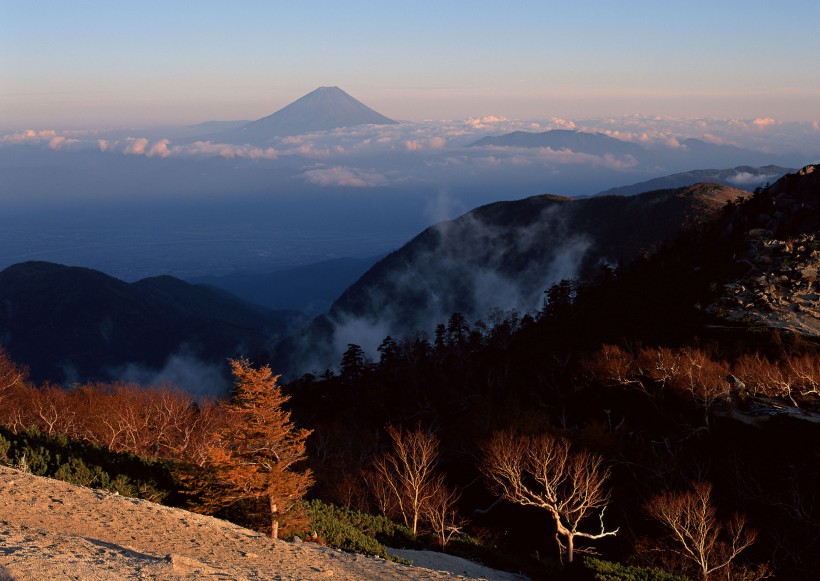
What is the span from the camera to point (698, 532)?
2378 centimetres

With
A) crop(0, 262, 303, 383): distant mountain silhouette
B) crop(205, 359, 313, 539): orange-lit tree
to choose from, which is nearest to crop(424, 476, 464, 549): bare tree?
crop(205, 359, 313, 539): orange-lit tree

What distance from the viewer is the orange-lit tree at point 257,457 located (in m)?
18.1

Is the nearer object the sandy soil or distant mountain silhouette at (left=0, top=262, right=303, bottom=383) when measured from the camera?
the sandy soil

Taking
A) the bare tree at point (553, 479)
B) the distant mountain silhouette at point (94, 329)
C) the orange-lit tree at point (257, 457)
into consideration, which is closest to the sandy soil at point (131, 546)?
the orange-lit tree at point (257, 457)

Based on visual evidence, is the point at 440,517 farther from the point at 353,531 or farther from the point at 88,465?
the point at 88,465

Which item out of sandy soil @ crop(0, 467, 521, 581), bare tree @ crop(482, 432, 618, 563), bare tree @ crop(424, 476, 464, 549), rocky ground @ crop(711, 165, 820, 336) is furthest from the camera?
rocky ground @ crop(711, 165, 820, 336)

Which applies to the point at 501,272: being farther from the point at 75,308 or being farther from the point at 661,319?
the point at 75,308

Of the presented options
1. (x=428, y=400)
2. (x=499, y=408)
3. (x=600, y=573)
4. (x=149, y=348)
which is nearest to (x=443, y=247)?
(x=149, y=348)

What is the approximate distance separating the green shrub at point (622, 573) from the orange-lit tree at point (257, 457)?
9.43 meters

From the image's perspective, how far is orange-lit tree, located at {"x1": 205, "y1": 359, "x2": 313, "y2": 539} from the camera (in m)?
18.1

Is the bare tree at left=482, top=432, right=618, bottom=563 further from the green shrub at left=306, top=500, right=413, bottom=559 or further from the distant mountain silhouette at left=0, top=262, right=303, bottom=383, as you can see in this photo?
the distant mountain silhouette at left=0, top=262, right=303, bottom=383

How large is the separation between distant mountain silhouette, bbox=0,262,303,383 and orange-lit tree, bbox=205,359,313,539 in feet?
480

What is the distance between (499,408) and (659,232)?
9555 cm

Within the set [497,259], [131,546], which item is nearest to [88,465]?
[131,546]
